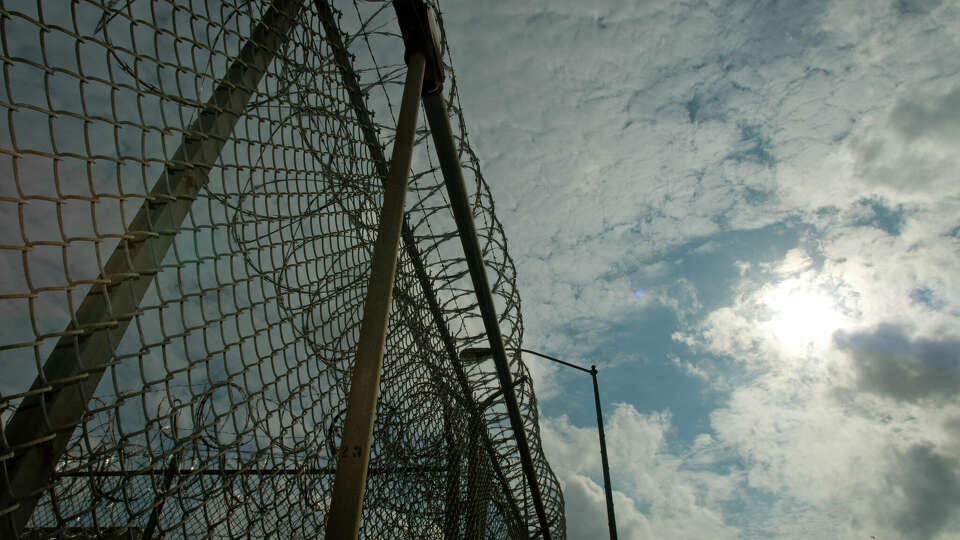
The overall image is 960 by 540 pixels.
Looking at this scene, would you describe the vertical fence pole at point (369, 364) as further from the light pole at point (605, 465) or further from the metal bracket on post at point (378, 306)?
the light pole at point (605, 465)

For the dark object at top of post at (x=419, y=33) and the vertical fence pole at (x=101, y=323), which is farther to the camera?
the dark object at top of post at (x=419, y=33)

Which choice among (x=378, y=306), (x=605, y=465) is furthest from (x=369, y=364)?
(x=605, y=465)

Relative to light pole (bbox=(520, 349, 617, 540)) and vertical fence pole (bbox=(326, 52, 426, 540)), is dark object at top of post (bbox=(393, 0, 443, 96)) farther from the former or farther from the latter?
light pole (bbox=(520, 349, 617, 540))

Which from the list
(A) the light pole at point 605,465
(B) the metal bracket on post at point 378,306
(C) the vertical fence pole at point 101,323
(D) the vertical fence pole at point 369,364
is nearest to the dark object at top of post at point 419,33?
(B) the metal bracket on post at point 378,306

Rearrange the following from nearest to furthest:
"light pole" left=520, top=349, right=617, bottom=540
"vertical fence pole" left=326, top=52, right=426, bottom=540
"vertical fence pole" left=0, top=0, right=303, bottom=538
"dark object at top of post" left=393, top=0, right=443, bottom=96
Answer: "vertical fence pole" left=0, top=0, right=303, bottom=538 → "vertical fence pole" left=326, top=52, right=426, bottom=540 → "dark object at top of post" left=393, top=0, right=443, bottom=96 → "light pole" left=520, top=349, right=617, bottom=540

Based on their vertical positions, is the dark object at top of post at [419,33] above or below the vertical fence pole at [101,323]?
above

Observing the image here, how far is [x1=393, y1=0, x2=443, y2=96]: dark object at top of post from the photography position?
1.74 metres

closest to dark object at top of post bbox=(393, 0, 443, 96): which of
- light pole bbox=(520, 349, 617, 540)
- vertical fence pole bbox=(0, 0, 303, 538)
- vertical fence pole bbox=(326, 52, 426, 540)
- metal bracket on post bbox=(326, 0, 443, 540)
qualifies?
metal bracket on post bbox=(326, 0, 443, 540)

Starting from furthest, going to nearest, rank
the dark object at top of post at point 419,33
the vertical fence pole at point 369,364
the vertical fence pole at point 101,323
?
the dark object at top of post at point 419,33 < the vertical fence pole at point 369,364 < the vertical fence pole at point 101,323

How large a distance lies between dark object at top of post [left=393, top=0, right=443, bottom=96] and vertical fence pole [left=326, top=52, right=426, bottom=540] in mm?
364

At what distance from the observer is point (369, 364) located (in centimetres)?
118

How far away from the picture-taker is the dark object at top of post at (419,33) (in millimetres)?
1736

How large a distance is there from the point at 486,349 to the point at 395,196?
1.75m

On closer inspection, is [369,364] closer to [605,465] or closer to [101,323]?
[101,323]
